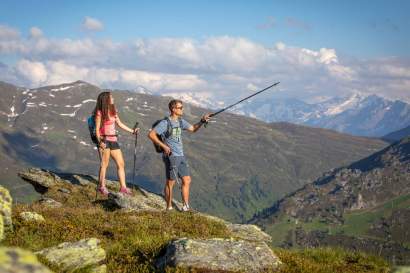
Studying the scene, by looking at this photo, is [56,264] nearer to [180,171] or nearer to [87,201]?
[180,171]

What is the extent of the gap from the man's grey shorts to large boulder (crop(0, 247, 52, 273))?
12878 millimetres

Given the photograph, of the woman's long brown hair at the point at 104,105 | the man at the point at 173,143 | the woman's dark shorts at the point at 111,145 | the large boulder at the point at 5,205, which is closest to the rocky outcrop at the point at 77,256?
the large boulder at the point at 5,205

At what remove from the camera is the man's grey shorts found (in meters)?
18.0

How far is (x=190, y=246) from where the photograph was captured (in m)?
9.57

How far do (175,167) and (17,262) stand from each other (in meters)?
13.3

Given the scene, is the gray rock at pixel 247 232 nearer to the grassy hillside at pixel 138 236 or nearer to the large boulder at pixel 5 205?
the grassy hillside at pixel 138 236

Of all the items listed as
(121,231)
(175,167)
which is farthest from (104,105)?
(121,231)

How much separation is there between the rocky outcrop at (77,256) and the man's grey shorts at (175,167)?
831 cm

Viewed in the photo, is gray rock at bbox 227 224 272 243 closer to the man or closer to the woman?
the man

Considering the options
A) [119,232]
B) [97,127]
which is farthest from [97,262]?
[97,127]

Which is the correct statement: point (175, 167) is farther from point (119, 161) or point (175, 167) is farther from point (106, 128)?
point (119, 161)

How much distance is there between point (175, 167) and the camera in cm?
1811

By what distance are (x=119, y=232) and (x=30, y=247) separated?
3203 mm

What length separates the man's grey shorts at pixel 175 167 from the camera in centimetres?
1805
